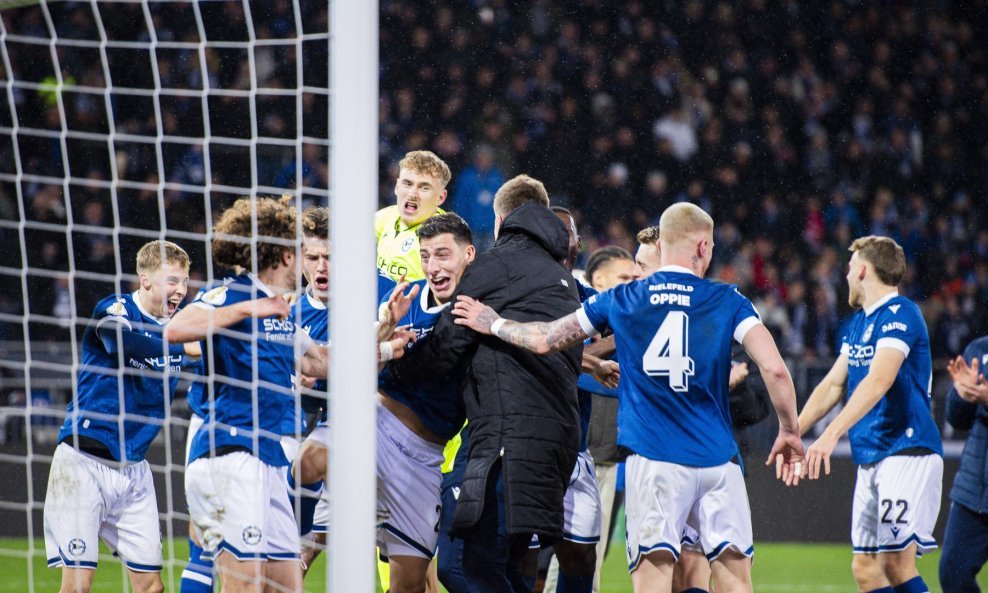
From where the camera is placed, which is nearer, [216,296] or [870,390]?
[216,296]

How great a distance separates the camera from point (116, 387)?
5.06 meters

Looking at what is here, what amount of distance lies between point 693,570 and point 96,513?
2553 mm

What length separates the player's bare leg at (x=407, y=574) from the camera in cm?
454

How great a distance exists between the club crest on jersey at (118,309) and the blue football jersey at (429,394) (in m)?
1.23

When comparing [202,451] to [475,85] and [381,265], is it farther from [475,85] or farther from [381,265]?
[475,85]

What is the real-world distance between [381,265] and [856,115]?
9422mm

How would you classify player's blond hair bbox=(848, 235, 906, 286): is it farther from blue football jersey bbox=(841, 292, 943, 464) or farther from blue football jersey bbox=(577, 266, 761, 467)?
blue football jersey bbox=(577, 266, 761, 467)

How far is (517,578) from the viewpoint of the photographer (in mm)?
4238

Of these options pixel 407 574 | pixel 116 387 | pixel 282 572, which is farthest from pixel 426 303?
pixel 116 387

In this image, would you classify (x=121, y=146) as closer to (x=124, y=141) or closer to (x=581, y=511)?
(x=124, y=141)

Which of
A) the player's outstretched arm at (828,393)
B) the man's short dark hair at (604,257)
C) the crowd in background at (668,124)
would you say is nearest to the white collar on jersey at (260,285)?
the man's short dark hair at (604,257)

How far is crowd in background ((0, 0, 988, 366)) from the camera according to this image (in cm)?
1238

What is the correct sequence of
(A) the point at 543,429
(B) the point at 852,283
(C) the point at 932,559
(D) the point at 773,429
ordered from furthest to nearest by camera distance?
(D) the point at 773,429 → (C) the point at 932,559 → (B) the point at 852,283 → (A) the point at 543,429

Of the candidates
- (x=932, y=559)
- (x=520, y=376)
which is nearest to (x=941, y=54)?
(x=932, y=559)
